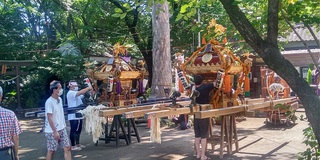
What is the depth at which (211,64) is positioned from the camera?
7547 mm

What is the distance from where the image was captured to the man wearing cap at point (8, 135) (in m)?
4.87

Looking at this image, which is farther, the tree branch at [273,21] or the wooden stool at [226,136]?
the wooden stool at [226,136]

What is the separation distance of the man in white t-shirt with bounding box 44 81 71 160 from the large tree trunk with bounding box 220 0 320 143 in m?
3.64

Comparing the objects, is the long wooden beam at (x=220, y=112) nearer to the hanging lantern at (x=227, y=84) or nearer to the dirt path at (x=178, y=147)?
the hanging lantern at (x=227, y=84)

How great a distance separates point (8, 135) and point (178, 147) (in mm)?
4806

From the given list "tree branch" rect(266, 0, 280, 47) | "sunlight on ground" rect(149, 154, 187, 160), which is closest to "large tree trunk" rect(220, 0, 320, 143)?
"tree branch" rect(266, 0, 280, 47)

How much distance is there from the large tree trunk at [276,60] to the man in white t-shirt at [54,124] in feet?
11.9

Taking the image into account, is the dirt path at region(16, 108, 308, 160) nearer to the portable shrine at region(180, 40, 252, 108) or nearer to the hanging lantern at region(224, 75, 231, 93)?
the portable shrine at region(180, 40, 252, 108)

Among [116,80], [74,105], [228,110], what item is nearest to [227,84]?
[228,110]

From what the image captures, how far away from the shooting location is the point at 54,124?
626 cm

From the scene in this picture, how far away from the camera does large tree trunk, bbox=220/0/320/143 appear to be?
375cm

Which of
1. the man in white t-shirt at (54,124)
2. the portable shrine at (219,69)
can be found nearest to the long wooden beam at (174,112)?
the portable shrine at (219,69)

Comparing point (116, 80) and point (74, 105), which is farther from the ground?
point (116, 80)

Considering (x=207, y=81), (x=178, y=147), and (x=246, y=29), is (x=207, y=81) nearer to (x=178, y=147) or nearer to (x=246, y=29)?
(x=178, y=147)
